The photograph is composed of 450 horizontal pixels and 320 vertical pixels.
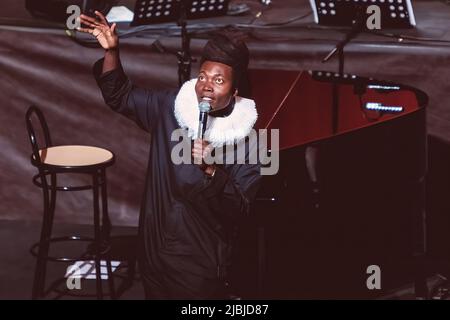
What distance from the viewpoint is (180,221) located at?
3512 mm

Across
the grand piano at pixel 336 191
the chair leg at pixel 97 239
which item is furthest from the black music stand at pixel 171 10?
the chair leg at pixel 97 239

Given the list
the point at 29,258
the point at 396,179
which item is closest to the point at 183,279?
the point at 396,179

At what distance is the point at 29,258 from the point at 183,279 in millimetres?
2136

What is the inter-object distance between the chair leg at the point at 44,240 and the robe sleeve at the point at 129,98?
3.68 feet

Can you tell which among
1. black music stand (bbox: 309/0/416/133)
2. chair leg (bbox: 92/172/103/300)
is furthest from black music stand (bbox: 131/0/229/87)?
chair leg (bbox: 92/172/103/300)

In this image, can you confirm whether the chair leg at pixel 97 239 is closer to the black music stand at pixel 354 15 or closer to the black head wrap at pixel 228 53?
the black head wrap at pixel 228 53

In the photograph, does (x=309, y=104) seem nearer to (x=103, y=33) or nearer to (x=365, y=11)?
(x=365, y=11)

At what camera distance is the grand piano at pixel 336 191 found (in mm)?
4059

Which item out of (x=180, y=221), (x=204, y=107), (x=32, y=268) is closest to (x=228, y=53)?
(x=204, y=107)

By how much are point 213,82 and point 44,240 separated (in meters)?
1.76

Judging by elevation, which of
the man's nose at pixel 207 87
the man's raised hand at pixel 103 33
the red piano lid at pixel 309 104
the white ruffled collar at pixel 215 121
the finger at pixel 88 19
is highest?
the finger at pixel 88 19

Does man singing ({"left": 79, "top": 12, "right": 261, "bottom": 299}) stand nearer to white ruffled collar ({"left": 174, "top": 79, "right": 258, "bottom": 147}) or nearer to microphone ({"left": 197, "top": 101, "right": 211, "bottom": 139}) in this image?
white ruffled collar ({"left": 174, "top": 79, "right": 258, "bottom": 147})
